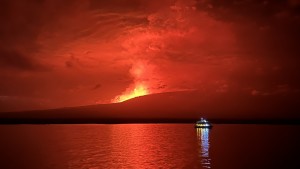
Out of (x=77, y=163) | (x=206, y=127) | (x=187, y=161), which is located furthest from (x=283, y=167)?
(x=206, y=127)

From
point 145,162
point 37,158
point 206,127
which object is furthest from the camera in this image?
point 206,127

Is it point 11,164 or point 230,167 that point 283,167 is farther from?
point 11,164

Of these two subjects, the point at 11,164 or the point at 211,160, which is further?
the point at 211,160

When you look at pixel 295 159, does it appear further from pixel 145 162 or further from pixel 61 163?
pixel 61 163

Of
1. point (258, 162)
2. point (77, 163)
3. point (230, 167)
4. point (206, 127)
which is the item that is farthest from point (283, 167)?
point (206, 127)

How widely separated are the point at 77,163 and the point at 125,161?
6.94 meters

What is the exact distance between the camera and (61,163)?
161ft

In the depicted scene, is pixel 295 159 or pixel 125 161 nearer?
pixel 125 161

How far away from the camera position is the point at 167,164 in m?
48.7

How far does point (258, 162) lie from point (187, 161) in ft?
33.5

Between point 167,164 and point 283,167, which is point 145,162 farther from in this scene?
point 283,167

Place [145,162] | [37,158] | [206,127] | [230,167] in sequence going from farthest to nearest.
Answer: [206,127], [37,158], [145,162], [230,167]

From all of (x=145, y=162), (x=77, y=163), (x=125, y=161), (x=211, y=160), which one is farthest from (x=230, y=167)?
(x=77, y=163)

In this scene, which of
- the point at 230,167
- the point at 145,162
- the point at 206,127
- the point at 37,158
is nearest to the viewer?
the point at 230,167
